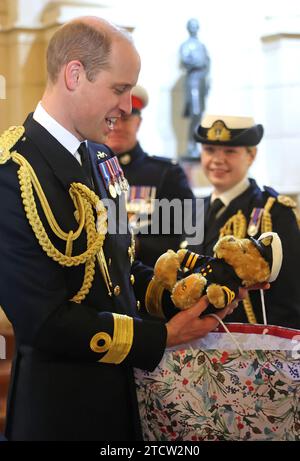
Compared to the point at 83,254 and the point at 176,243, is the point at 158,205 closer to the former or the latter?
the point at 176,243

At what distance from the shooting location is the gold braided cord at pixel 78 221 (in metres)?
1.64

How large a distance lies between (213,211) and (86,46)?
1.46 meters

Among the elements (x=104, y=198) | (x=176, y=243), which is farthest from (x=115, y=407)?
(x=176, y=243)

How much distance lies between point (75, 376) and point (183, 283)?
0.30 metres

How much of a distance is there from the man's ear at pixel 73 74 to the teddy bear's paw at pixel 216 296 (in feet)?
1.62

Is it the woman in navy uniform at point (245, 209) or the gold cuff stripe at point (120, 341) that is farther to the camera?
the woman in navy uniform at point (245, 209)

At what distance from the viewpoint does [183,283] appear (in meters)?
1.81

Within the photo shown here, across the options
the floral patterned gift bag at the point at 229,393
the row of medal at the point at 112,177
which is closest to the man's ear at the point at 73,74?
the row of medal at the point at 112,177

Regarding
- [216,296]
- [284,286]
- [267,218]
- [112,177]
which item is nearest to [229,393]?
[216,296]

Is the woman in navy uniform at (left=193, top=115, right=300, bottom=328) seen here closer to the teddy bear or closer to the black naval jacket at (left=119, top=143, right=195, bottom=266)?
the black naval jacket at (left=119, top=143, right=195, bottom=266)

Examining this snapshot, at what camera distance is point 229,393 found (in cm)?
167

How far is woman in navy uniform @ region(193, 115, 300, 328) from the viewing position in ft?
9.07

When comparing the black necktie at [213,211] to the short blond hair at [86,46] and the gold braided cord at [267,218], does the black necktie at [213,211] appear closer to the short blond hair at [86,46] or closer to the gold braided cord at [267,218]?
the gold braided cord at [267,218]

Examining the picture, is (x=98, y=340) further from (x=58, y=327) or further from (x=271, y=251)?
(x=271, y=251)
